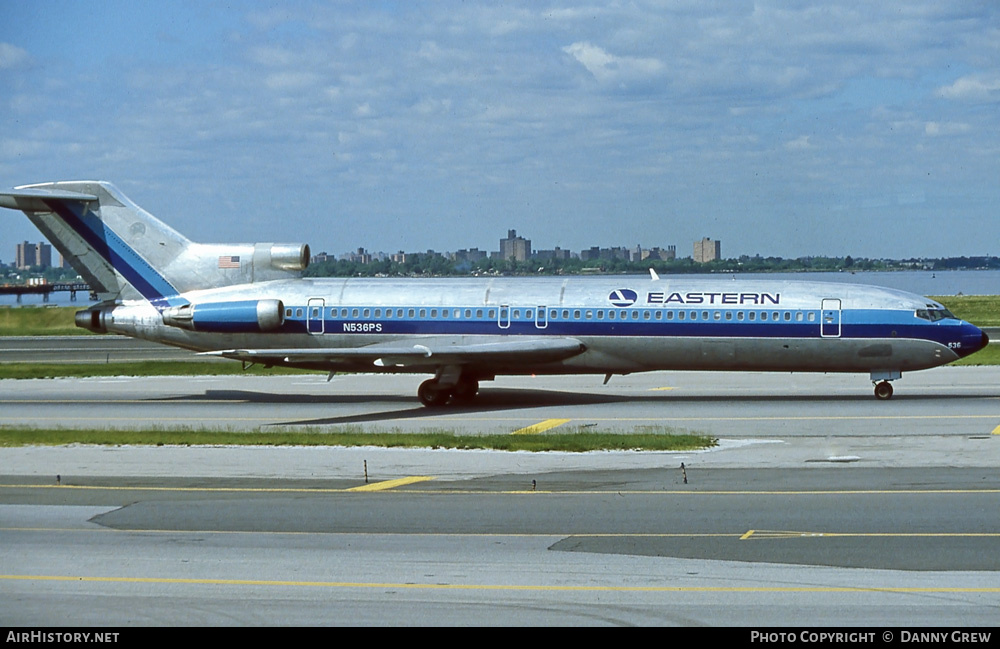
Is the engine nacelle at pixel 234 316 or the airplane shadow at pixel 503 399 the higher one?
the engine nacelle at pixel 234 316

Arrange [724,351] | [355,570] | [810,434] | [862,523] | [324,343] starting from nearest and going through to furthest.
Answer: [355,570] < [862,523] < [810,434] < [724,351] < [324,343]

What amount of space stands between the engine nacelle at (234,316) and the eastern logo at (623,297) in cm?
1045

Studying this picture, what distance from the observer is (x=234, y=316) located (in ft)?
117

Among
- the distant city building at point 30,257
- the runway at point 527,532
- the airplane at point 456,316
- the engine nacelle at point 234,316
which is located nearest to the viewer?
the runway at point 527,532

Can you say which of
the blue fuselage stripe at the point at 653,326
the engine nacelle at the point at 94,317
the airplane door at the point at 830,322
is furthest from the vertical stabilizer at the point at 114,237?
the airplane door at the point at 830,322

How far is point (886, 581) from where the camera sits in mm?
12961

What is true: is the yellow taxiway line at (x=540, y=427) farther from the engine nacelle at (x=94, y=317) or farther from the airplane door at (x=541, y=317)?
the engine nacelle at (x=94, y=317)

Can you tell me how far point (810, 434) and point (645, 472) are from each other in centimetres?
730

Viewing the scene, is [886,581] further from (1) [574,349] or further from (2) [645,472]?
(1) [574,349]

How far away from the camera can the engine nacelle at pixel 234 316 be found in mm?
35344

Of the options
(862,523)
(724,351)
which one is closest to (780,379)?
(724,351)

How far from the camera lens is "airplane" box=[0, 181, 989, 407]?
109 feet

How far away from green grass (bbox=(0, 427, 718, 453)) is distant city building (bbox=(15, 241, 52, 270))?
Answer: 118929mm

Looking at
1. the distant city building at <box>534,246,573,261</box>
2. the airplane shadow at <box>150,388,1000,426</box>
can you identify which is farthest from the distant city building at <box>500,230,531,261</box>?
the airplane shadow at <box>150,388,1000,426</box>
